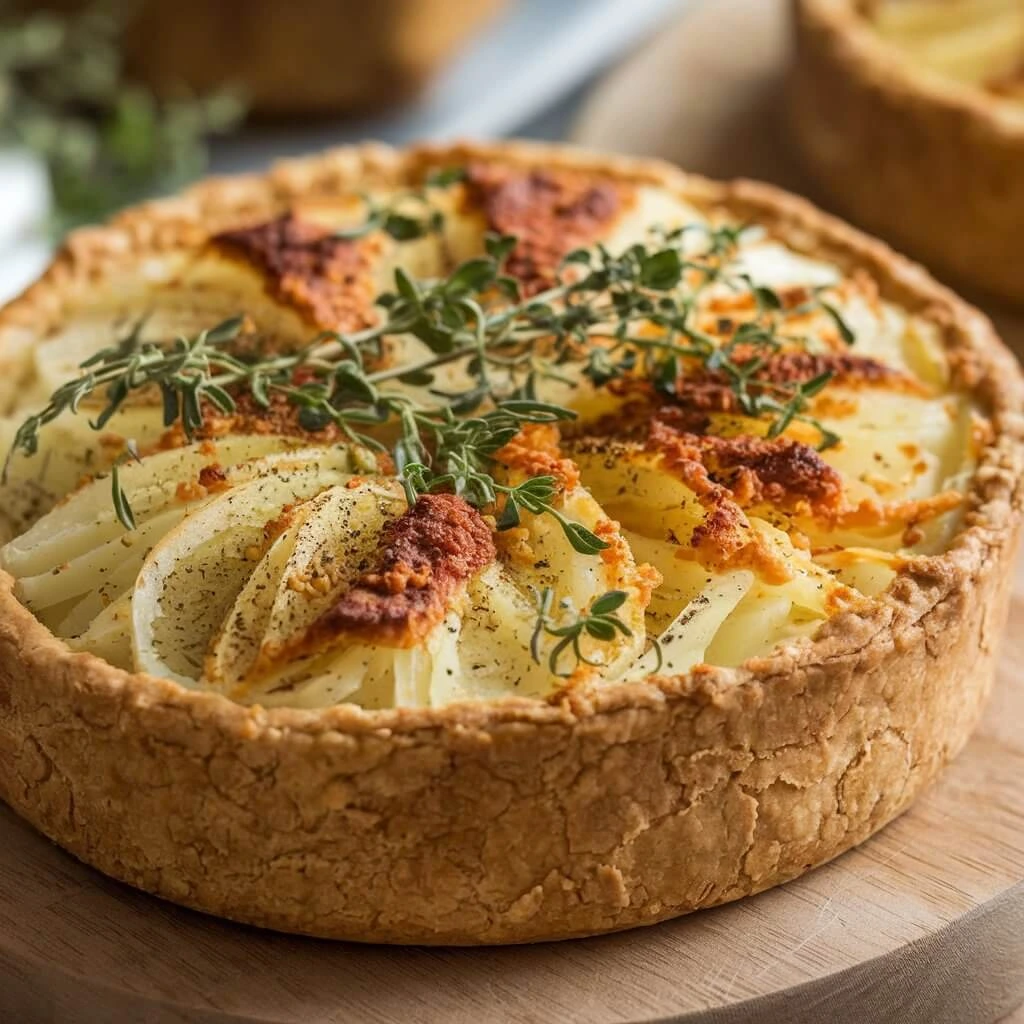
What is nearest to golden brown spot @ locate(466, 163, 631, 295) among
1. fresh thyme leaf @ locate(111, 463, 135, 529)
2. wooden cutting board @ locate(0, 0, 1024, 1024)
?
fresh thyme leaf @ locate(111, 463, 135, 529)

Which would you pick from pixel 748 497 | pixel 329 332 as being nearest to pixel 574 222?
pixel 329 332

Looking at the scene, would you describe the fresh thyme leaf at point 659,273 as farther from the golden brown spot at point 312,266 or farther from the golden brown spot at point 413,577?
the golden brown spot at point 413,577

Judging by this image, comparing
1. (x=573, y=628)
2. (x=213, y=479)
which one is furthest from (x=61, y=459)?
(x=573, y=628)

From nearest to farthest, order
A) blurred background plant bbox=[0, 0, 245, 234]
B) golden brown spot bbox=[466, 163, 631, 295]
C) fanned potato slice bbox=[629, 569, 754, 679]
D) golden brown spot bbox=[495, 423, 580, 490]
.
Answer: fanned potato slice bbox=[629, 569, 754, 679], golden brown spot bbox=[495, 423, 580, 490], golden brown spot bbox=[466, 163, 631, 295], blurred background plant bbox=[0, 0, 245, 234]

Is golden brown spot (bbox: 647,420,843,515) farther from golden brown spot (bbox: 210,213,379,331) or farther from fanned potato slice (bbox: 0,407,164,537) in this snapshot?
fanned potato slice (bbox: 0,407,164,537)

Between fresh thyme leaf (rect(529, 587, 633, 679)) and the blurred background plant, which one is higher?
fresh thyme leaf (rect(529, 587, 633, 679))

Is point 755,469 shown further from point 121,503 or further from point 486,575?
point 121,503

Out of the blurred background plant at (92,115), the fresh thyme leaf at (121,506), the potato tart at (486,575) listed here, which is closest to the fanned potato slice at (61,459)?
the potato tart at (486,575)
